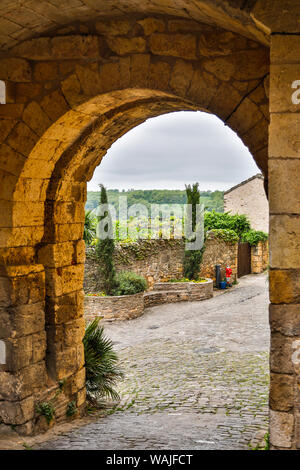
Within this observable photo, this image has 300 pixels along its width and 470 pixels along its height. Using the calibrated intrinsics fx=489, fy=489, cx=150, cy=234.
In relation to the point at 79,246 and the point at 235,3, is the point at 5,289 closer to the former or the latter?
the point at 79,246

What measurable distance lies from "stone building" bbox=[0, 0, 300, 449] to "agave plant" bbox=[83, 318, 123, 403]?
0.43m

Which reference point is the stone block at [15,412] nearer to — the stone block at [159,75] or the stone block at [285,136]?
the stone block at [159,75]

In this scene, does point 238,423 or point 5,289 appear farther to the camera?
point 238,423

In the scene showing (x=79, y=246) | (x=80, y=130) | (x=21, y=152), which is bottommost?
(x=79, y=246)

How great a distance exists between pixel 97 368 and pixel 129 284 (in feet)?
23.5

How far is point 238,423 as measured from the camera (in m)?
5.86

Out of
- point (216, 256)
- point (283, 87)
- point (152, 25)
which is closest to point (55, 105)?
point (152, 25)

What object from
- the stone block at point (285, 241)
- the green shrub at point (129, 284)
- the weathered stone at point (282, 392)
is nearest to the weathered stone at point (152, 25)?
the stone block at point (285, 241)

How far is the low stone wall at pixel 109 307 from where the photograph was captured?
1328 cm

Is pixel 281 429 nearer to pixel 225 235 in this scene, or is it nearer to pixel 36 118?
pixel 36 118

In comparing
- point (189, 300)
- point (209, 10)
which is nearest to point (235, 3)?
point (209, 10)

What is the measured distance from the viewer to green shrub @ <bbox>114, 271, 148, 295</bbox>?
13914 mm

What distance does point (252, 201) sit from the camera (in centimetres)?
2706
